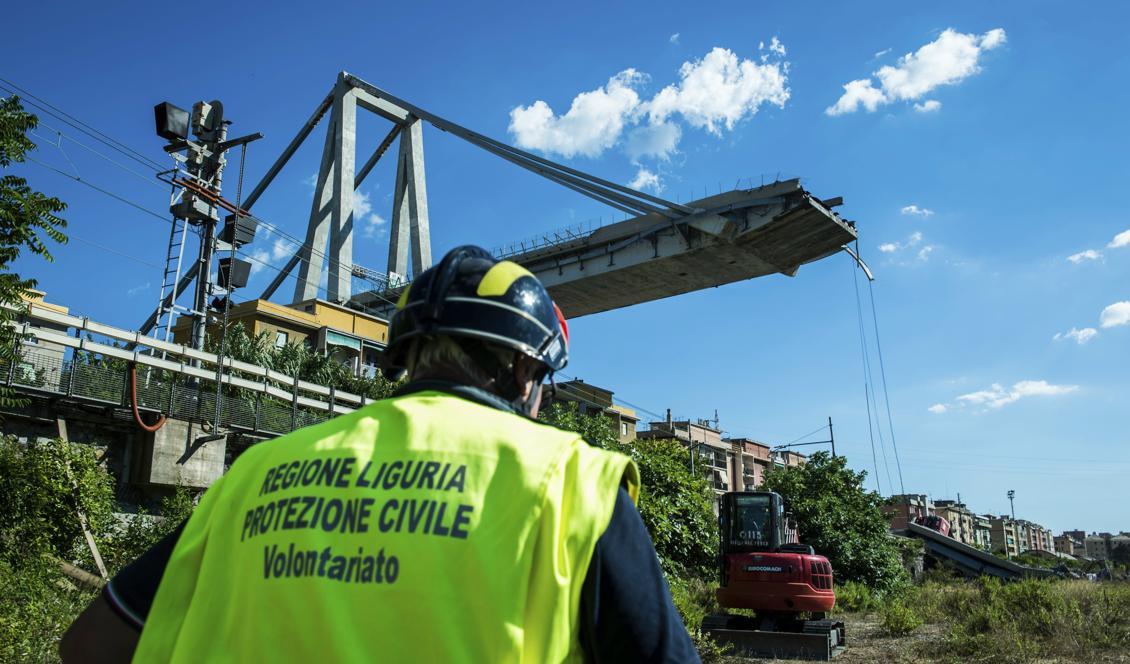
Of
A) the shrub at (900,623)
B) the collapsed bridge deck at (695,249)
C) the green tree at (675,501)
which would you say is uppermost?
the collapsed bridge deck at (695,249)

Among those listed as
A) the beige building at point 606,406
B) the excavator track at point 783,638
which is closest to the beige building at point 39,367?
Answer: the excavator track at point 783,638

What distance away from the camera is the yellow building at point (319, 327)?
4097 cm

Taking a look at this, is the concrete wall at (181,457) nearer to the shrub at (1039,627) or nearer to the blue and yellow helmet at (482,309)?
the shrub at (1039,627)

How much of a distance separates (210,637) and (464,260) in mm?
882

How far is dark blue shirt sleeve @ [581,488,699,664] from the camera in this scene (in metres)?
1.34

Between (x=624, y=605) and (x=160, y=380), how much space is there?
1871cm

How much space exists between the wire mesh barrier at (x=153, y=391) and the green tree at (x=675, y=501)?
7.04m

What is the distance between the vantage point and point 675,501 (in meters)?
21.5

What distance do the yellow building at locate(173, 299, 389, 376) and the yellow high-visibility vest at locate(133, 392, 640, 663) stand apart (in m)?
38.4

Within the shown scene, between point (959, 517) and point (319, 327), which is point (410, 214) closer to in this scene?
point (319, 327)

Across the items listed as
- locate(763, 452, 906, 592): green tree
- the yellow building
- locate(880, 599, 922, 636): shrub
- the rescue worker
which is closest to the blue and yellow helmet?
the rescue worker

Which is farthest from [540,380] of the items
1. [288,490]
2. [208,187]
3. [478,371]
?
[208,187]

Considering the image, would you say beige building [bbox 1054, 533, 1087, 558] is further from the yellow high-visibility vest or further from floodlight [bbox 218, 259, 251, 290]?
the yellow high-visibility vest

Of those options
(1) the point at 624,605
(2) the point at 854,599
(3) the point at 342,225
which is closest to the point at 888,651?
(2) the point at 854,599
